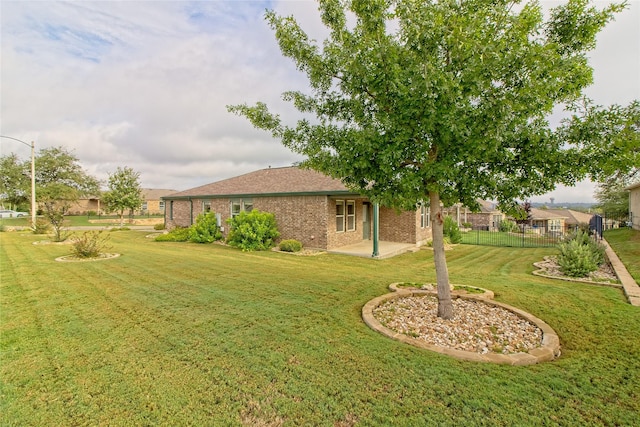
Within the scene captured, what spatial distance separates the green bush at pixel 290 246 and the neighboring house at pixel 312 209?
0.63 metres

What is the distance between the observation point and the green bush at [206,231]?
16328 mm

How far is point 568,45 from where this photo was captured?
4125 mm

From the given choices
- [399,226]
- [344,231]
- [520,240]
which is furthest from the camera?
[520,240]

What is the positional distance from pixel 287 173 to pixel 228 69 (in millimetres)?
6707

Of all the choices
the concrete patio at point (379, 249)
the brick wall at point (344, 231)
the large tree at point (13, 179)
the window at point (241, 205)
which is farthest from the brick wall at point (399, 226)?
the large tree at point (13, 179)

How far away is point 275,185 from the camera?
15531 millimetres

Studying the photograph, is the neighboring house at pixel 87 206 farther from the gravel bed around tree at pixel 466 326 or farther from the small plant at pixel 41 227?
the gravel bed around tree at pixel 466 326

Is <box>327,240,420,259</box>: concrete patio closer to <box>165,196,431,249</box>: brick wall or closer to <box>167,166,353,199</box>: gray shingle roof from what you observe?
<box>165,196,431,249</box>: brick wall

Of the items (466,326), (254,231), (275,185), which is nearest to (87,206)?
(275,185)

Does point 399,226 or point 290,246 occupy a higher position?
point 399,226

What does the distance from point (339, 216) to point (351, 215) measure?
104cm

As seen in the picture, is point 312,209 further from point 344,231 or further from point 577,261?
point 577,261

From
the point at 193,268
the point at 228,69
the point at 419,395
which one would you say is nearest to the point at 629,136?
the point at 419,395

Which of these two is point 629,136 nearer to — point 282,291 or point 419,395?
point 419,395
